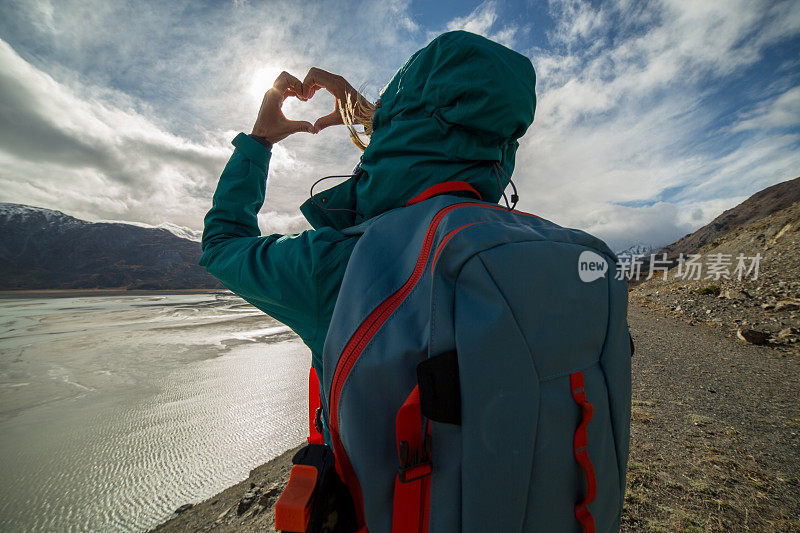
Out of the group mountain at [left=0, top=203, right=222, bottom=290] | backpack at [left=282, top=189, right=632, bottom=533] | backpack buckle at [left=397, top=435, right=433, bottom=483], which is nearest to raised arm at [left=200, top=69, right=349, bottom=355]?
backpack at [left=282, top=189, right=632, bottom=533]

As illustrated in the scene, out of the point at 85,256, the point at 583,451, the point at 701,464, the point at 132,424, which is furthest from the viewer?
the point at 85,256

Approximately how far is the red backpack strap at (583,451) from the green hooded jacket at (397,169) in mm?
570

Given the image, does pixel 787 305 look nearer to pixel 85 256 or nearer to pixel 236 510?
pixel 236 510

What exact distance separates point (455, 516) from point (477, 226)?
55 cm

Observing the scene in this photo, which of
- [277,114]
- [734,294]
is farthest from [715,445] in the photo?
[734,294]

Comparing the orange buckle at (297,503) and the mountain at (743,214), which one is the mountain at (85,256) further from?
the mountain at (743,214)

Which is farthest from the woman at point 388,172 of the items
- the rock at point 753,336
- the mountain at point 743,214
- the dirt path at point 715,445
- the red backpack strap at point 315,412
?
the mountain at point 743,214

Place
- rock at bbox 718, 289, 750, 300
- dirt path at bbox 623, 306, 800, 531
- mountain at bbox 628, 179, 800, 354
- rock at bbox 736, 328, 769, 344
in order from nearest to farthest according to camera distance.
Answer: dirt path at bbox 623, 306, 800, 531 < rock at bbox 736, 328, 769, 344 < mountain at bbox 628, 179, 800, 354 < rock at bbox 718, 289, 750, 300

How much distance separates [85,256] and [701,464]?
8864 cm

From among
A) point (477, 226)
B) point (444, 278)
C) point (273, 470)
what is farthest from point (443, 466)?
point (273, 470)

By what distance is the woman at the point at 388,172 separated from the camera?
0.76m

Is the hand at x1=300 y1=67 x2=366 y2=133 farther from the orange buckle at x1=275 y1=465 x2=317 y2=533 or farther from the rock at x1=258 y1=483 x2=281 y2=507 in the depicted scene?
the rock at x1=258 y1=483 x2=281 y2=507

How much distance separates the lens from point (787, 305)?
5.81m

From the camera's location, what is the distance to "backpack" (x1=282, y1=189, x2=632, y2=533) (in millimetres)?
556
